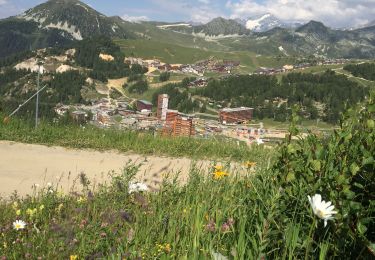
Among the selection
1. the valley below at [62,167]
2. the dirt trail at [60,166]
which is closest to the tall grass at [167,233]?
the valley below at [62,167]

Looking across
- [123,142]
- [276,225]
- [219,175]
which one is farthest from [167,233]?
[123,142]

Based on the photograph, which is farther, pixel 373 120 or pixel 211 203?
pixel 211 203

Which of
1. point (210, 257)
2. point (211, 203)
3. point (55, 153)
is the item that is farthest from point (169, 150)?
point (210, 257)

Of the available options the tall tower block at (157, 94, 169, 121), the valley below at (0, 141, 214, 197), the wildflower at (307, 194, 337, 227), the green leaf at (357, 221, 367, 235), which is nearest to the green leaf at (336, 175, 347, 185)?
the green leaf at (357, 221, 367, 235)

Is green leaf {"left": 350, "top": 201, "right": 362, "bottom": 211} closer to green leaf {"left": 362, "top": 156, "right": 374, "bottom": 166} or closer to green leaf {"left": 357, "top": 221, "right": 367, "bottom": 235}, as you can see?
green leaf {"left": 357, "top": 221, "right": 367, "bottom": 235}

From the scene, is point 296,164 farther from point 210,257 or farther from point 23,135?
point 23,135

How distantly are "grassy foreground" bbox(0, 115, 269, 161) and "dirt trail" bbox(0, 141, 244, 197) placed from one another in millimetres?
385

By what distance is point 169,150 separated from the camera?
11.3 metres

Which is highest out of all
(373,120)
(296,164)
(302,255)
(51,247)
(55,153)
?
(373,120)

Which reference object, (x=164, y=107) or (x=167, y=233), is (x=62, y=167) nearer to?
(x=167, y=233)

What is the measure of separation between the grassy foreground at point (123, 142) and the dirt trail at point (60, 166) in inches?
15.2

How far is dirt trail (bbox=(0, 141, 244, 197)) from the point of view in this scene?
770 cm

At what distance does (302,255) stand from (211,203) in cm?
141

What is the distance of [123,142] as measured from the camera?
1142cm
